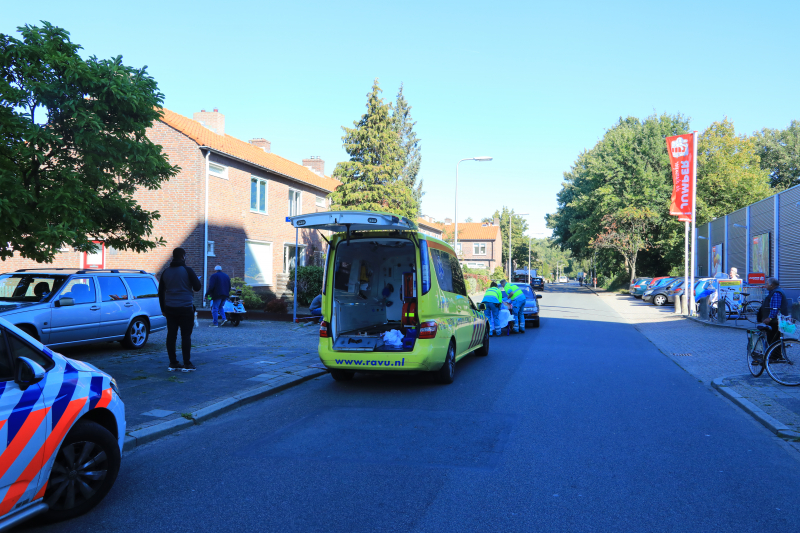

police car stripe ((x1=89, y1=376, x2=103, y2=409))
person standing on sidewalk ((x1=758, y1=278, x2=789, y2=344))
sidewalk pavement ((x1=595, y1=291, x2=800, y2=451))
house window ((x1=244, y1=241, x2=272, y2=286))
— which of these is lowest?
sidewalk pavement ((x1=595, y1=291, x2=800, y2=451))

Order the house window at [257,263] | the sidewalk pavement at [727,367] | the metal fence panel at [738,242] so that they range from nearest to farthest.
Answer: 1. the sidewalk pavement at [727,367]
2. the house window at [257,263]
3. the metal fence panel at [738,242]

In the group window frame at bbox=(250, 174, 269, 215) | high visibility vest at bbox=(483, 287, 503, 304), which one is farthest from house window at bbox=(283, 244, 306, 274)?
high visibility vest at bbox=(483, 287, 503, 304)

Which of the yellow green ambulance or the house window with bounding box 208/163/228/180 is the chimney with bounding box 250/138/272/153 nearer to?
the house window with bounding box 208/163/228/180

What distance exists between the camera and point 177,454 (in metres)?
5.53

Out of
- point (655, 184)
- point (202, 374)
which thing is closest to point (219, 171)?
point (202, 374)

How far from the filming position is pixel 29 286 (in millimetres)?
10602

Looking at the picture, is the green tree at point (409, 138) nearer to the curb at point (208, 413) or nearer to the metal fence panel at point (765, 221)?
the metal fence panel at point (765, 221)

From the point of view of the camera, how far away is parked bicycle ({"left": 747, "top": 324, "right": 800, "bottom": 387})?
29.6 ft

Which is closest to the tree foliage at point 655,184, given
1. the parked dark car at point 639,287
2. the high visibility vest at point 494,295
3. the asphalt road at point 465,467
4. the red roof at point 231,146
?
the parked dark car at point 639,287

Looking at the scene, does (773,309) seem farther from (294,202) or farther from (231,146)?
(294,202)

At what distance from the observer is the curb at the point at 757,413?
6321 millimetres

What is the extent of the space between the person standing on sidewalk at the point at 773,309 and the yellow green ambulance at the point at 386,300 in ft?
16.5

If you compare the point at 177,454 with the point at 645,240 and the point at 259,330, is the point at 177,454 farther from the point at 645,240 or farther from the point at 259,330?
the point at 645,240

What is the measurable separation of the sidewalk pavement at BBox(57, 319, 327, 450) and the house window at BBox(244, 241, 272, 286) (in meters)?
9.54
